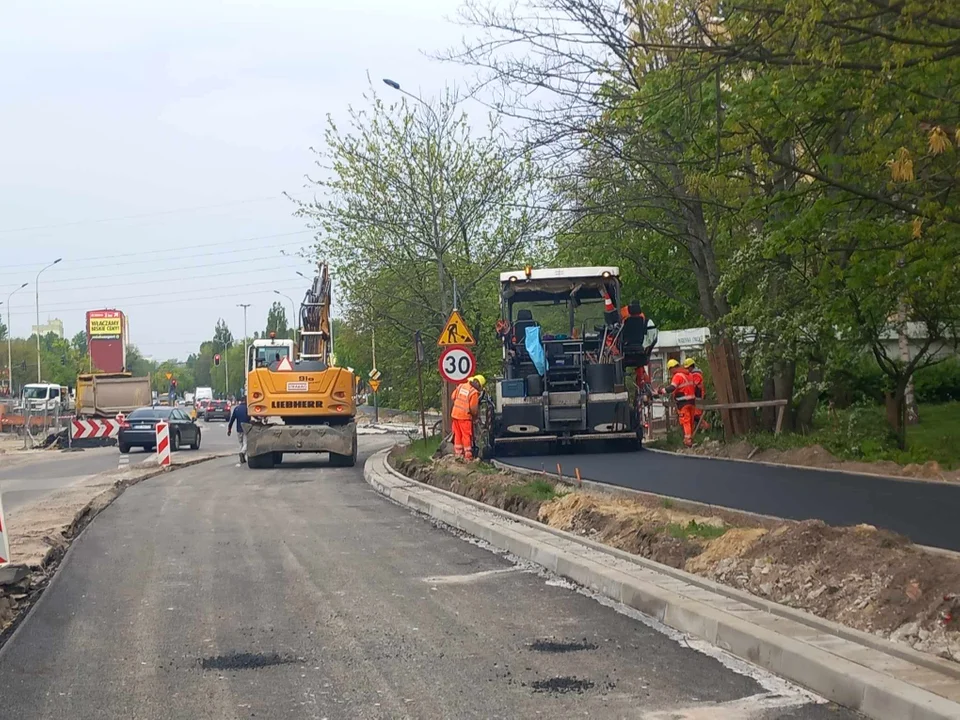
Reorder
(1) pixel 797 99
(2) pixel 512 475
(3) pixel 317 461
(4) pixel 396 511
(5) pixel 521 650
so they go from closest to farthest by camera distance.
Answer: (5) pixel 521 650, (1) pixel 797 99, (4) pixel 396 511, (2) pixel 512 475, (3) pixel 317 461

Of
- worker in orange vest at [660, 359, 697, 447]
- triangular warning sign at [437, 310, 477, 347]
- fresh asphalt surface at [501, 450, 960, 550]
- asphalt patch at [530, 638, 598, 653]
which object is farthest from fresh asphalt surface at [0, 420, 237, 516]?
worker in orange vest at [660, 359, 697, 447]

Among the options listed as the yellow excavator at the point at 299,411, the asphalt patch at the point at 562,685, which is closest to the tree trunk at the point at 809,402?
the yellow excavator at the point at 299,411

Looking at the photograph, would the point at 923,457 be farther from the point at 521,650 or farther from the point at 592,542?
the point at 521,650

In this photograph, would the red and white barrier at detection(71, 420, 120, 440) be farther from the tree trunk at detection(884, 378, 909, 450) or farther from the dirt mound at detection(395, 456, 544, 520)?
the tree trunk at detection(884, 378, 909, 450)

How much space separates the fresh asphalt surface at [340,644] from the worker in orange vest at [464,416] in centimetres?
797

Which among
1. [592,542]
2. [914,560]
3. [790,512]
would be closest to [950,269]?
[790,512]

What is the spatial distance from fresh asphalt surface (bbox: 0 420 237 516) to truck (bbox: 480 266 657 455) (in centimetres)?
836

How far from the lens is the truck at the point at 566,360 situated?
21734 millimetres

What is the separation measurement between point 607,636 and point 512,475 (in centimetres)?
985

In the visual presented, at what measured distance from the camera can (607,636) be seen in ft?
25.9

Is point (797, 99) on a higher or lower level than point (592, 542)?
higher

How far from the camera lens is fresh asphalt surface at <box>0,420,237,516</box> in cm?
2141

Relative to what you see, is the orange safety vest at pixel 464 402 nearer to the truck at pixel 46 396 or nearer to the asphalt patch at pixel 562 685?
the asphalt patch at pixel 562 685

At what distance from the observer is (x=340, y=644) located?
7.71 meters
